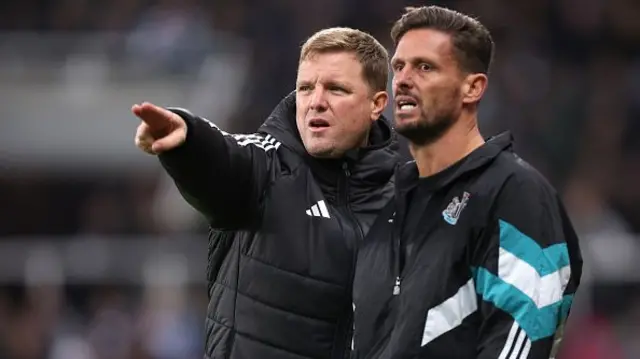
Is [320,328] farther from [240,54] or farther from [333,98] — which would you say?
[240,54]

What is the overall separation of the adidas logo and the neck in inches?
22.4

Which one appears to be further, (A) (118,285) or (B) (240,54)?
(B) (240,54)

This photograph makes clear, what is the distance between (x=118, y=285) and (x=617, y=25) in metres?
4.74

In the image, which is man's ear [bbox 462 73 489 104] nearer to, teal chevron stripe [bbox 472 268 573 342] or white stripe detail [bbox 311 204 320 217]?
teal chevron stripe [bbox 472 268 573 342]

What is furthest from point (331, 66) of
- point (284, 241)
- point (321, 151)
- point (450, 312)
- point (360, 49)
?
point (450, 312)

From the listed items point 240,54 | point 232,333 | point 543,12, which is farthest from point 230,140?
point 543,12

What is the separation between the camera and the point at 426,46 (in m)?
3.60

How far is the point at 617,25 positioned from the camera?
38.4 ft

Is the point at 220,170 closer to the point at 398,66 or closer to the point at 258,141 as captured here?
the point at 258,141

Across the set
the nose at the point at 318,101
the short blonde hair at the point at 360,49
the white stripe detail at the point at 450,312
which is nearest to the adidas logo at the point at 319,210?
the nose at the point at 318,101

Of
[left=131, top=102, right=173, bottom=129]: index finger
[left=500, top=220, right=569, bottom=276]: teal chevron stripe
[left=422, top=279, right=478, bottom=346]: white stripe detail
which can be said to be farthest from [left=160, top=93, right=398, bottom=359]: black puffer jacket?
[left=500, top=220, right=569, bottom=276]: teal chevron stripe

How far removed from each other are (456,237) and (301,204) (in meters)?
0.78

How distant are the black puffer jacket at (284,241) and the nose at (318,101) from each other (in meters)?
0.13

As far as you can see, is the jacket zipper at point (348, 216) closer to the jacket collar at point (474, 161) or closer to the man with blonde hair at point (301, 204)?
the man with blonde hair at point (301, 204)
